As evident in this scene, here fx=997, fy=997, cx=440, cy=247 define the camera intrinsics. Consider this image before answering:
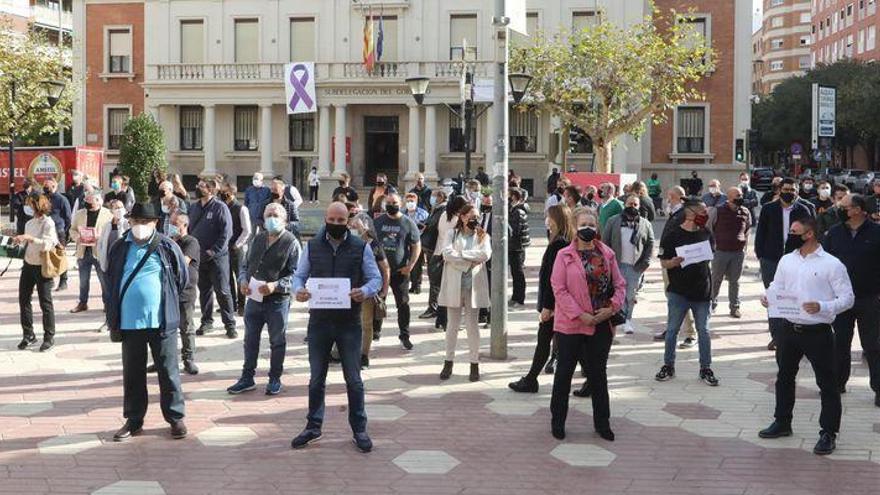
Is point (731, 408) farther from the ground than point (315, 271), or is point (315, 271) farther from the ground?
point (315, 271)

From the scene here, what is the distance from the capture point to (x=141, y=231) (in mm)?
7523

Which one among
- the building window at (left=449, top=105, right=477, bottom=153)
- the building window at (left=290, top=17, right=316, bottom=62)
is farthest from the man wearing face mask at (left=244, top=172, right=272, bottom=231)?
the building window at (left=290, top=17, right=316, bottom=62)

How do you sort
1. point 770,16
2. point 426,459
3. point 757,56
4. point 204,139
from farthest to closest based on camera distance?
1. point 757,56
2. point 770,16
3. point 204,139
4. point 426,459

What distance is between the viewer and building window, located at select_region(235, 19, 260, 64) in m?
43.8

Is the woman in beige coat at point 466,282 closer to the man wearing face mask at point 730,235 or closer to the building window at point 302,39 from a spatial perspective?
the man wearing face mask at point 730,235

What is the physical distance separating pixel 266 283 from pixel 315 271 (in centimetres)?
161

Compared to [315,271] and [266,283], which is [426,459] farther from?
[266,283]

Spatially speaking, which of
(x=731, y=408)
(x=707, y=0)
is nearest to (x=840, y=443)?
(x=731, y=408)

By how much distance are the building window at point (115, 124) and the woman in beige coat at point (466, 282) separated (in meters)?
40.3

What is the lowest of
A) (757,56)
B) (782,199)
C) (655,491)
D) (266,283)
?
(655,491)

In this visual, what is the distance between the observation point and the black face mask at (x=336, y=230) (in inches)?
288

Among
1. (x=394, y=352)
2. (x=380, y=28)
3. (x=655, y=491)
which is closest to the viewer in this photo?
(x=655, y=491)

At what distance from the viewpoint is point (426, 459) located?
7070 mm

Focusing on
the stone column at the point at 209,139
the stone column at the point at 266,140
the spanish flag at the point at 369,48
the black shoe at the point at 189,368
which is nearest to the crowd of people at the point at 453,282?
the black shoe at the point at 189,368
